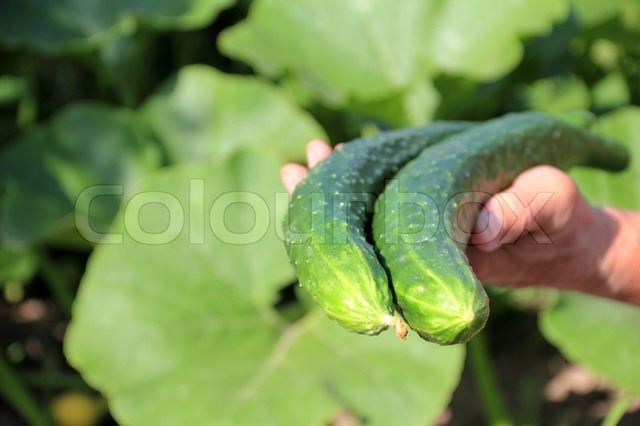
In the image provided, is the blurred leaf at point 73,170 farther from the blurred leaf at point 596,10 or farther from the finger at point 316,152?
the blurred leaf at point 596,10

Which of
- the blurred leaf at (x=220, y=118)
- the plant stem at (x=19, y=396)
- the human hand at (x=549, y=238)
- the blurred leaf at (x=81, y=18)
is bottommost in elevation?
the plant stem at (x=19, y=396)

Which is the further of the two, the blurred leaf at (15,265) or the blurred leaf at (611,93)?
the blurred leaf at (611,93)

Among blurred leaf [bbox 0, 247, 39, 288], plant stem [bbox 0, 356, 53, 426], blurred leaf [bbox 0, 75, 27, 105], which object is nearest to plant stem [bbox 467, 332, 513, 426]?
plant stem [bbox 0, 356, 53, 426]

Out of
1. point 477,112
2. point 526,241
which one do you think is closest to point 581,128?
point 526,241

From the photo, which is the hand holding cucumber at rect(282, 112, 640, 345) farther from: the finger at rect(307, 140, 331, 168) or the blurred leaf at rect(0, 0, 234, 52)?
the blurred leaf at rect(0, 0, 234, 52)

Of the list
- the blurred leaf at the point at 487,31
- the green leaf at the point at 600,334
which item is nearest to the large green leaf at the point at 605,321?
the green leaf at the point at 600,334

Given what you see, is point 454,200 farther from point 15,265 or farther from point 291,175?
point 15,265
